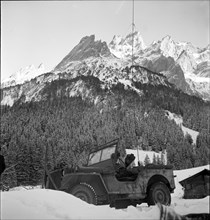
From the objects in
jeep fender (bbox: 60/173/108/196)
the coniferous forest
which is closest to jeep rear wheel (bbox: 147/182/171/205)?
jeep fender (bbox: 60/173/108/196)

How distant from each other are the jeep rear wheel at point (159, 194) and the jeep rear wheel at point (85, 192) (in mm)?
2067

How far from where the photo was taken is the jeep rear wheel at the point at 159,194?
30.3 ft

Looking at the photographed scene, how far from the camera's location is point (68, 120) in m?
124

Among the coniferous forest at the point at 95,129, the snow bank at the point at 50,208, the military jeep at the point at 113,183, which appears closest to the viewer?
the snow bank at the point at 50,208

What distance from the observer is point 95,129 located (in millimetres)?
114125

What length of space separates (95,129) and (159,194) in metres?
105

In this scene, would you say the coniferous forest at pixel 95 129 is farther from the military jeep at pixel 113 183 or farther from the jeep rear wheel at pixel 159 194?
the jeep rear wheel at pixel 159 194

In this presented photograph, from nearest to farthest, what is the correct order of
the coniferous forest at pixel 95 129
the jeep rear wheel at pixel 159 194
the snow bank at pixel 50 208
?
1. the snow bank at pixel 50 208
2. the jeep rear wheel at pixel 159 194
3. the coniferous forest at pixel 95 129

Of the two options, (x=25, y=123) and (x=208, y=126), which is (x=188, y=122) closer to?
(x=208, y=126)

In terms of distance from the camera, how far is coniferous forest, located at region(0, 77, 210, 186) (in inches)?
2711

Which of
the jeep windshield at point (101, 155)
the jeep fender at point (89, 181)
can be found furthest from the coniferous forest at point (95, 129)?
the jeep fender at point (89, 181)

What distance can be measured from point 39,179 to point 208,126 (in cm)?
9870

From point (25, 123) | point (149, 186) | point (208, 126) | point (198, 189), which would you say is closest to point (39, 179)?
point (198, 189)

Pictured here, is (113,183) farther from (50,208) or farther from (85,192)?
(50,208)
